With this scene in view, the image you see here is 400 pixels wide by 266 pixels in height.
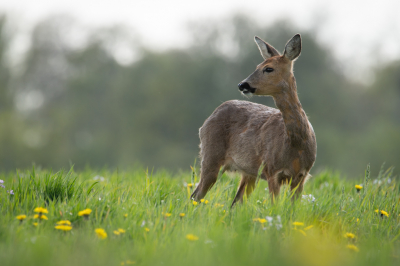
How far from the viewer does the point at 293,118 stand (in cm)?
489

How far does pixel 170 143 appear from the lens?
26.3m

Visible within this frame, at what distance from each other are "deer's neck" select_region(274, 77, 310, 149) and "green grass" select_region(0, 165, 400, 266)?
701 mm

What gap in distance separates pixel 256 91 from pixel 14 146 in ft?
80.0

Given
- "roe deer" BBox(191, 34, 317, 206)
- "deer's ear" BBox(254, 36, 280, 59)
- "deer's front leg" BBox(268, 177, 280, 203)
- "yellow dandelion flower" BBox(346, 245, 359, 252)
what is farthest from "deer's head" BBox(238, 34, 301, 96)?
"yellow dandelion flower" BBox(346, 245, 359, 252)

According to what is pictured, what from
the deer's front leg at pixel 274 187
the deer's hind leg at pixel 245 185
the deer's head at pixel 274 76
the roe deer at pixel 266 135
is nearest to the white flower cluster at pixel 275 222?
the roe deer at pixel 266 135

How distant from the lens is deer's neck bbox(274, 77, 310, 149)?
4852 millimetres

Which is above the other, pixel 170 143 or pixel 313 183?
pixel 313 183

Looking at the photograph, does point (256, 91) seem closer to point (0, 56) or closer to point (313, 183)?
point (313, 183)

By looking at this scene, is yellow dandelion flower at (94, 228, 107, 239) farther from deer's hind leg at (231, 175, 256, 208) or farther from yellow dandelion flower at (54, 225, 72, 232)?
deer's hind leg at (231, 175, 256, 208)

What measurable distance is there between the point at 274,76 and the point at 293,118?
1.78 ft

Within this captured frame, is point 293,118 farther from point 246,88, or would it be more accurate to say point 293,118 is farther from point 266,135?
point 246,88

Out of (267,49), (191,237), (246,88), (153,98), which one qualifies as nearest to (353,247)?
(191,237)

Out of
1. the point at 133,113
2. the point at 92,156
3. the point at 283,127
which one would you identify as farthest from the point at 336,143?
the point at 283,127

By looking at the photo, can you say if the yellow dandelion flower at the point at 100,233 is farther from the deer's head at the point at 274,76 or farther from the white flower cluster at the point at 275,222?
the deer's head at the point at 274,76
